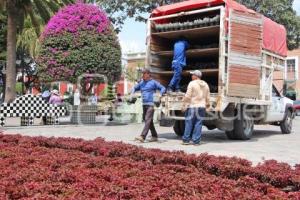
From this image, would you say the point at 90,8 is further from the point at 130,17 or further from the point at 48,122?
the point at 130,17

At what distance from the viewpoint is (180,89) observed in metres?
13.7

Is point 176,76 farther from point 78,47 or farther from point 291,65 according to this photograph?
point 291,65

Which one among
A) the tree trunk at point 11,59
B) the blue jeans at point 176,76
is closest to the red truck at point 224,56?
the blue jeans at point 176,76

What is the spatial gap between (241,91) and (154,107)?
2.14 metres

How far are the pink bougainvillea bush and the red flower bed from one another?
11121 millimetres

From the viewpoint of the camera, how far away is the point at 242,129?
12984 mm

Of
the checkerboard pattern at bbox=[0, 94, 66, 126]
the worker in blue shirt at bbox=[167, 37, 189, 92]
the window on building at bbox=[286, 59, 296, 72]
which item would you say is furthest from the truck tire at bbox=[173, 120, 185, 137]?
the window on building at bbox=[286, 59, 296, 72]

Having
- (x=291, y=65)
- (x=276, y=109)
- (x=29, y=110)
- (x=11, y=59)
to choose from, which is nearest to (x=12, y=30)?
(x=11, y=59)

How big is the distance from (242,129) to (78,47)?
8596 mm

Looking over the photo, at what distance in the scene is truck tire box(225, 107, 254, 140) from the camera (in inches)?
508

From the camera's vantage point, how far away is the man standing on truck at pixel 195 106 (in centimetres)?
1137

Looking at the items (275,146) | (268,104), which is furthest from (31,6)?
(275,146)

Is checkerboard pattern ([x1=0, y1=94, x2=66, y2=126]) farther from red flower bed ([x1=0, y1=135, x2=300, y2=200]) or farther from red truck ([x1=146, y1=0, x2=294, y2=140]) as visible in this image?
red flower bed ([x1=0, y1=135, x2=300, y2=200])

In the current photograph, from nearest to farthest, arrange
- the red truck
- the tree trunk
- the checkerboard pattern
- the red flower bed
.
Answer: the red flower bed < the red truck < the checkerboard pattern < the tree trunk
